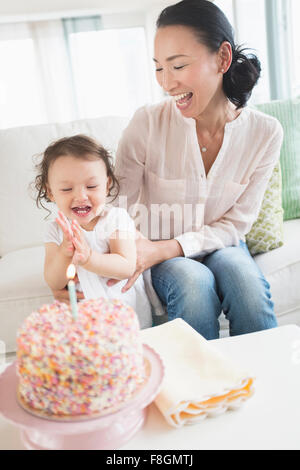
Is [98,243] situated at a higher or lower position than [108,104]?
lower

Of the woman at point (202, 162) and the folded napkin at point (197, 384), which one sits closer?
the folded napkin at point (197, 384)

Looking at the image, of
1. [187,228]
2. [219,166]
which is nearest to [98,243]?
[187,228]

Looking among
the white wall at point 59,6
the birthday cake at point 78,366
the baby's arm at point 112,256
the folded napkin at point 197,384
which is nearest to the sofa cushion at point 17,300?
the baby's arm at point 112,256

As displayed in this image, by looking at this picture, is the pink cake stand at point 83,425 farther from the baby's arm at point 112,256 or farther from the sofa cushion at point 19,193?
the sofa cushion at point 19,193

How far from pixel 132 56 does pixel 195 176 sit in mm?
2806

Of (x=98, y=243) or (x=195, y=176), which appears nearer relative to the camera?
(x=98, y=243)

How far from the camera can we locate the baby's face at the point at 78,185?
127 centimetres

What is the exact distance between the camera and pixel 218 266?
4.64 feet

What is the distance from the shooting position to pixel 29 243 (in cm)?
184

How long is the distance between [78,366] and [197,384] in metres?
0.26

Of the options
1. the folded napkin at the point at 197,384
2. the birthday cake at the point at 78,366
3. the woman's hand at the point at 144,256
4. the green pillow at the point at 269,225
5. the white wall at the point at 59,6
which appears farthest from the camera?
the white wall at the point at 59,6

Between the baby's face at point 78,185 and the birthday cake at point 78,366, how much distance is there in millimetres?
606

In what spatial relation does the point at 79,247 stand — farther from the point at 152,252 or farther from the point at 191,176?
the point at 191,176
